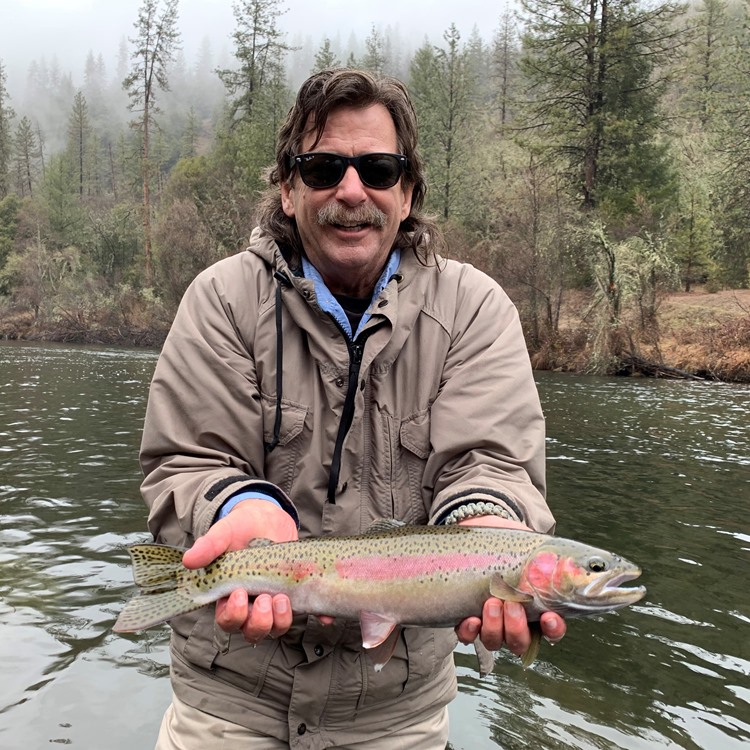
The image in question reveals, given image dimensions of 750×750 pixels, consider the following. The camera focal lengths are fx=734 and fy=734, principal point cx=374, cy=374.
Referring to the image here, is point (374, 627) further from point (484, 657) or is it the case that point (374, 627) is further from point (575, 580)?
point (575, 580)

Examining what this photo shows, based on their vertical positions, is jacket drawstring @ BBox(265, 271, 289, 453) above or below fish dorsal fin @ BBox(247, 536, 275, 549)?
above

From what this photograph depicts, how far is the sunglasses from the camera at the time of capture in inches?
114

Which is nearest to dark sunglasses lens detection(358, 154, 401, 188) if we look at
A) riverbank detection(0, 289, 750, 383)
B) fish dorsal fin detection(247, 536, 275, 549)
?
fish dorsal fin detection(247, 536, 275, 549)

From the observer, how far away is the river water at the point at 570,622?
445 centimetres

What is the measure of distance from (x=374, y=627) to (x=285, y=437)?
73 centimetres

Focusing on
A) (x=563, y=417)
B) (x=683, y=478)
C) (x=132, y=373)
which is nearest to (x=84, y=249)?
(x=132, y=373)

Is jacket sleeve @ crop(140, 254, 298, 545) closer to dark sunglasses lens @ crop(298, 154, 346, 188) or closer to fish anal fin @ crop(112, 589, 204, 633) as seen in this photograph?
fish anal fin @ crop(112, 589, 204, 633)

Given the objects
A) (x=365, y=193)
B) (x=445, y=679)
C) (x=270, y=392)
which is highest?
(x=365, y=193)

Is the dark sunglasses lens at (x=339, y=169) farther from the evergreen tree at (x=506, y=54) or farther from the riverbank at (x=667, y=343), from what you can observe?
the evergreen tree at (x=506, y=54)

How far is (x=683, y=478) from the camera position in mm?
10656

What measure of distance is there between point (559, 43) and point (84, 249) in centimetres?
3375

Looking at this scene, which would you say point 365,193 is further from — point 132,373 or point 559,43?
point 559,43

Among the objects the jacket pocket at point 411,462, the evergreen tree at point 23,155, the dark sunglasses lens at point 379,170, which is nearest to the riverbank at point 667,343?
the dark sunglasses lens at point 379,170

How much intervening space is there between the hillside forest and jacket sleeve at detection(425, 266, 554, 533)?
19.4m
